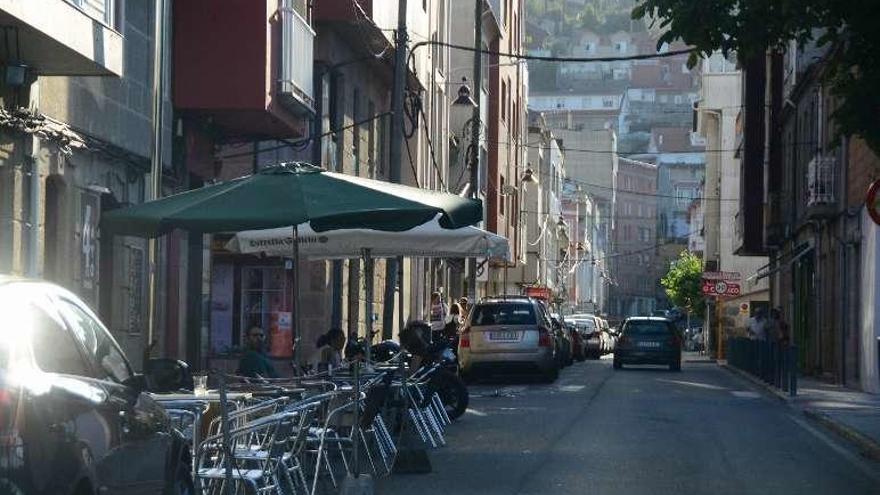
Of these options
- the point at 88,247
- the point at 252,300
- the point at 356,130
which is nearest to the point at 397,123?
the point at 252,300

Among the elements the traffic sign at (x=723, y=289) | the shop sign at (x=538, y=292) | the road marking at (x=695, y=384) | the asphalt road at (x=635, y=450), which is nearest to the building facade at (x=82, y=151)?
the asphalt road at (x=635, y=450)

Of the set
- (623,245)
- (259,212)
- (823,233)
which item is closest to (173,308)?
(259,212)

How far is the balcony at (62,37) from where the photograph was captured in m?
14.1

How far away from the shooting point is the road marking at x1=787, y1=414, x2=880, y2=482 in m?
15.4

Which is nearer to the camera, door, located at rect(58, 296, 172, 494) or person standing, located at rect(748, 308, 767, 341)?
door, located at rect(58, 296, 172, 494)

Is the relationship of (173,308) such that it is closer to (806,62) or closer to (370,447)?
(370,447)

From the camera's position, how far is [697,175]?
597ft

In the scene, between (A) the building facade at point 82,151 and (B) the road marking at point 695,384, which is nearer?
(A) the building facade at point 82,151

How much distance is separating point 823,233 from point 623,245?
139 metres

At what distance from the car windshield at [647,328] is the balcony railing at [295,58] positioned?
2042cm

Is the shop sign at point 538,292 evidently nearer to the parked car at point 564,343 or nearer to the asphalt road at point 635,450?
the parked car at point 564,343

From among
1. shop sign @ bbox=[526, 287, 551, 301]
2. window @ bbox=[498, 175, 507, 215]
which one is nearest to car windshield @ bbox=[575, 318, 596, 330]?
window @ bbox=[498, 175, 507, 215]

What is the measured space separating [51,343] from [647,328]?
3646cm

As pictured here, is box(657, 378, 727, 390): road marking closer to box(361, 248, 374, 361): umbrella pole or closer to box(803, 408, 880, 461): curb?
box(803, 408, 880, 461): curb
